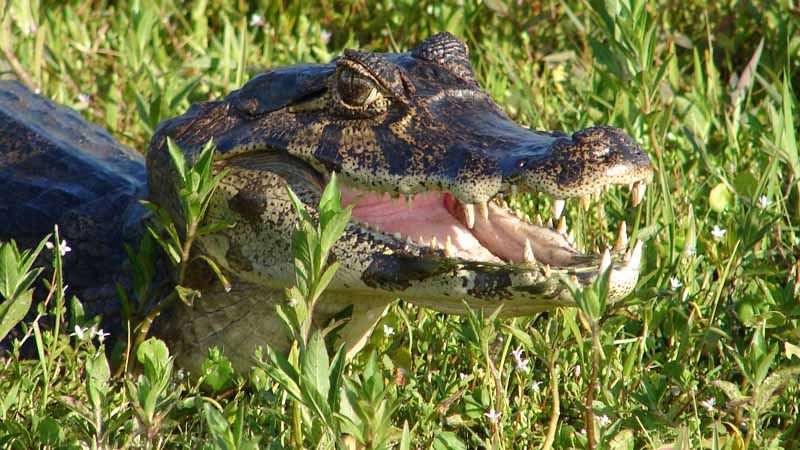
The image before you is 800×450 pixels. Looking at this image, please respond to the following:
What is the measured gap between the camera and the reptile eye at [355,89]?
312 cm

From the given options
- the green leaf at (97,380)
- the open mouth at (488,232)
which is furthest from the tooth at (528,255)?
the green leaf at (97,380)

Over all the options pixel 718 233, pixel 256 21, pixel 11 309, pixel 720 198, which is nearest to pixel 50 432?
pixel 11 309

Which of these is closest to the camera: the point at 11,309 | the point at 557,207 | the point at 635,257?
the point at 11,309

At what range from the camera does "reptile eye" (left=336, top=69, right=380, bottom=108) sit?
3121 millimetres

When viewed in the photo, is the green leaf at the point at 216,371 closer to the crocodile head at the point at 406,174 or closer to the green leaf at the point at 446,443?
the crocodile head at the point at 406,174

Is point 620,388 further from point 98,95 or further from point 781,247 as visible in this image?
point 98,95

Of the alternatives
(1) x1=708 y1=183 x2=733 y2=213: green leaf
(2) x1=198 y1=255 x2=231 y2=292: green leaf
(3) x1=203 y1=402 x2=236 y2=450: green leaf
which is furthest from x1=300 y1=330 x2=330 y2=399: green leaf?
(1) x1=708 y1=183 x2=733 y2=213: green leaf

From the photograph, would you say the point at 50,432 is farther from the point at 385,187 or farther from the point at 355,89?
the point at 355,89

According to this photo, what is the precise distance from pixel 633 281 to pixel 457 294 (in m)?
0.42

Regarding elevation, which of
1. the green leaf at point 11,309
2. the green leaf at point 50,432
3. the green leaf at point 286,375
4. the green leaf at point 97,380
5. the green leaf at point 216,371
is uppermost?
the green leaf at point 286,375

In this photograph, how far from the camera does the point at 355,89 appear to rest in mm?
3133

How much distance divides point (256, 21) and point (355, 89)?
2.67 meters

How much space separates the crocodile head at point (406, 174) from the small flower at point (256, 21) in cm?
241

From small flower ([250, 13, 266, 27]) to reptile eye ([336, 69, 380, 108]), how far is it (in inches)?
104
